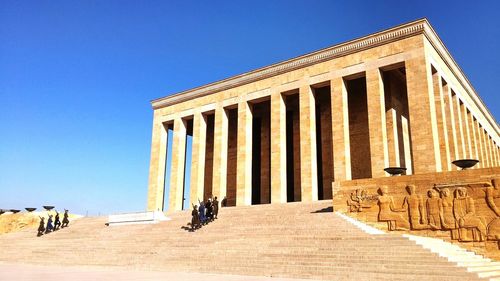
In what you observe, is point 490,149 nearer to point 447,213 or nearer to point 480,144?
point 480,144

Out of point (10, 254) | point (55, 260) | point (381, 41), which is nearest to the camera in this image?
point (55, 260)

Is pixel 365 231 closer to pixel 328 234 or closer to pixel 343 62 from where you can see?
pixel 328 234

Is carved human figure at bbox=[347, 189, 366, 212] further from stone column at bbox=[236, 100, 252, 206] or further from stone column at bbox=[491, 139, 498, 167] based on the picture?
stone column at bbox=[491, 139, 498, 167]

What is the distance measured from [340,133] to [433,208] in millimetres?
8037

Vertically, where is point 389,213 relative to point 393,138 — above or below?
below

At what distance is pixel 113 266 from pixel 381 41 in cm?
1472

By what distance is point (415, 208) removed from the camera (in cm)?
1163

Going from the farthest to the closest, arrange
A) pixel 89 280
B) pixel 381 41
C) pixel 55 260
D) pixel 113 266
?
1. pixel 381 41
2. pixel 55 260
3. pixel 113 266
4. pixel 89 280

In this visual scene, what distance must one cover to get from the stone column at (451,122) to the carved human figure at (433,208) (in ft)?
22.8

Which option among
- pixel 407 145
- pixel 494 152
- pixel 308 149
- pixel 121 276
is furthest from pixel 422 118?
pixel 494 152

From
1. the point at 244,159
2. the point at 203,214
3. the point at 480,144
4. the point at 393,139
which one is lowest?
the point at 203,214

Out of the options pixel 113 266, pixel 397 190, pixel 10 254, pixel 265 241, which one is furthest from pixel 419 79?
pixel 10 254

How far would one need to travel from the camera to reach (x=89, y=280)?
7953 millimetres

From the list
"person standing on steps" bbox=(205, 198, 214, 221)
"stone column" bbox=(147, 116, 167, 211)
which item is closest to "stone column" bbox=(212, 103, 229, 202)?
"stone column" bbox=(147, 116, 167, 211)
